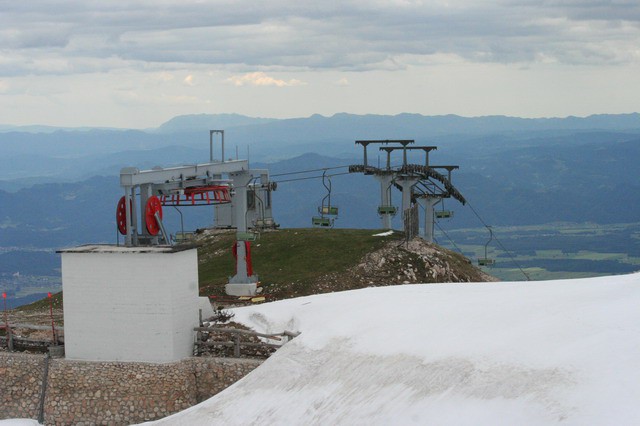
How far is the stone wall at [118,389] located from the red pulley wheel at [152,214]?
4.77m

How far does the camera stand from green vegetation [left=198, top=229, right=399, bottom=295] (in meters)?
46.2

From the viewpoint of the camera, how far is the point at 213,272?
50156mm

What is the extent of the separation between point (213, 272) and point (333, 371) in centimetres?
2172

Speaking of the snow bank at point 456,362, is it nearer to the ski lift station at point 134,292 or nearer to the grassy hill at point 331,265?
the ski lift station at point 134,292

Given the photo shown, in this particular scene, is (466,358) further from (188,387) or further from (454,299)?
(188,387)

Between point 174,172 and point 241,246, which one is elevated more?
point 174,172

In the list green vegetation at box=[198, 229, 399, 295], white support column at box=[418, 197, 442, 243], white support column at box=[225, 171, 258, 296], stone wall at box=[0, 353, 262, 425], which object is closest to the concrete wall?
stone wall at box=[0, 353, 262, 425]

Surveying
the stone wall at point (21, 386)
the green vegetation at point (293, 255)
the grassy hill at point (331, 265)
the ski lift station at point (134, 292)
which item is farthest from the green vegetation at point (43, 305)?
the ski lift station at point (134, 292)

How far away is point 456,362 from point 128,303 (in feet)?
36.9

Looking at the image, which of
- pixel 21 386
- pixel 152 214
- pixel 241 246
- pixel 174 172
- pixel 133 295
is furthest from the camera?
pixel 241 246

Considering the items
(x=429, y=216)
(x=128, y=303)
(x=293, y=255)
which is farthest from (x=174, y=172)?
(x=429, y=216)

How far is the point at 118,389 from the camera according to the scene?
3225 centimetres

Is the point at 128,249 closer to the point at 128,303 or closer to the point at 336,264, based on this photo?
the point at 128,303

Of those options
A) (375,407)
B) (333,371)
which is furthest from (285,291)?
(375,407)
